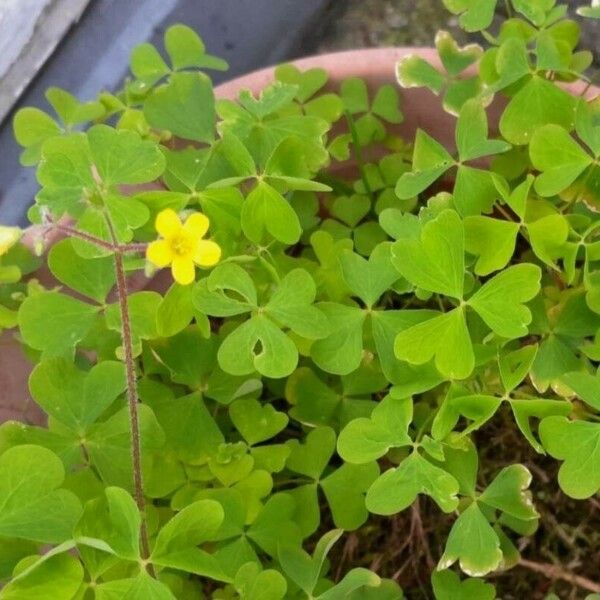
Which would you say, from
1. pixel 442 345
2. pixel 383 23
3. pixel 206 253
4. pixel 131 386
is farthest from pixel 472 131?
pixel 383 23

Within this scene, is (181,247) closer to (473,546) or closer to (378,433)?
(378,433)

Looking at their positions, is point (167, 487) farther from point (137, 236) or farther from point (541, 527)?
point (541, 527)

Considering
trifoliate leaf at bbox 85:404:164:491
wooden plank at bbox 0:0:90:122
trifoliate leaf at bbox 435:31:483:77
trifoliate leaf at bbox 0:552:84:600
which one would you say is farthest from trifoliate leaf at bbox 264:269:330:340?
wooden plank at bbox 0:0:90:122

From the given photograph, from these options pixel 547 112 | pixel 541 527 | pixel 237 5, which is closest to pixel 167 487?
pixel 541 527

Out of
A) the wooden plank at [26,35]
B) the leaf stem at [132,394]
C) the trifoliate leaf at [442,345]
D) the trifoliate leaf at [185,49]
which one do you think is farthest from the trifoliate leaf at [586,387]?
the wooden plank at [26,35]

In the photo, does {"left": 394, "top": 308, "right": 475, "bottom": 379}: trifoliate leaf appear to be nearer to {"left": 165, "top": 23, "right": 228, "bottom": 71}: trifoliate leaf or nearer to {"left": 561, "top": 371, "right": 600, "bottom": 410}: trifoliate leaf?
{"left": 561, "top": 371, "right": 600, "bottom": 410}: trifoliate leaf

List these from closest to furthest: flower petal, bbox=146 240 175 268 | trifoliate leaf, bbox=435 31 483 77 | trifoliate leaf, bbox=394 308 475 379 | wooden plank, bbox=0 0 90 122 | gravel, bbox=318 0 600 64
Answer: flower petal, bbox=146 240 175 268
trifoliate leaf, bbox=394 308 475 379
trifoliate leaf, bbox=435 31 483 77
wooden plank, bbox=0 0 90 122
gravel, bbox=318 0 600 64
